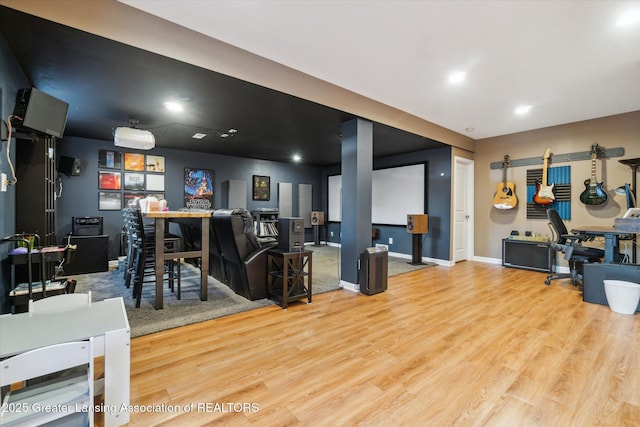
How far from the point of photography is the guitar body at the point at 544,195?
5.08 meters

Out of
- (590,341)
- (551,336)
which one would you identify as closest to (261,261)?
(551,336)

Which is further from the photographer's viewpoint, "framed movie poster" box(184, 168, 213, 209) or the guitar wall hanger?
"framed movie poster" box(184, 168, 213, 209)

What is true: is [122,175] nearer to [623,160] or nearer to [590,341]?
[590,341]

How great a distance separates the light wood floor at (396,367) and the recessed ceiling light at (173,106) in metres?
2.76

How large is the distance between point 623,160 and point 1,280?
777 centimetres

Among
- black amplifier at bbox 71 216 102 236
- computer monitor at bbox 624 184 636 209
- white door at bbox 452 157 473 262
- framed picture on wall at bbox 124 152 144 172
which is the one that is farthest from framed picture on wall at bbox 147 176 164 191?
computer monitor at bbox 624 184 636 209

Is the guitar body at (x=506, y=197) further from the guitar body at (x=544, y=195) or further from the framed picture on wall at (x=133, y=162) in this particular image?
the framed picture on wall at (x=133, y=162)

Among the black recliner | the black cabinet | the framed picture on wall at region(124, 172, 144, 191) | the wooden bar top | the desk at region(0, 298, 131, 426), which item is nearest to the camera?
the desk at region(0, 298, 131, 426)

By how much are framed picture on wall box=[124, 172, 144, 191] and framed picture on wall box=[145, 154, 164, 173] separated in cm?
23

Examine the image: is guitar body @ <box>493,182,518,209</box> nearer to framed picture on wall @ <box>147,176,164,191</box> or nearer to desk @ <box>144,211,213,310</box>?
A: desk @ <box>144,211,213,310</box>

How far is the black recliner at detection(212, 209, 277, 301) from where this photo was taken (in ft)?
10.6

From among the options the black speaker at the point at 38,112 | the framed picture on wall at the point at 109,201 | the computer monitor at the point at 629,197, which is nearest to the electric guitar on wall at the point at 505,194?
the computer monitor at the point at 629,197

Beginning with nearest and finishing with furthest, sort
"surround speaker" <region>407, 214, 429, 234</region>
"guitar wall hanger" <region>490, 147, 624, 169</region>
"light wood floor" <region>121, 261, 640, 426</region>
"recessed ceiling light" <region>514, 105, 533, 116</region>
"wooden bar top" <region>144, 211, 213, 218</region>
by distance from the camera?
"light wood floor" <region>121, 261, 640, 426</region> < "wooden bar top" <region>144, 211, 213, 218</region> < "recessed ceiling light" <region>514, 105, 533, 116</region> < "guitar wall hanger" <region>490, 147, 624, 169</region> < "surround speaker" <region>407, 214, 429, 234</region>

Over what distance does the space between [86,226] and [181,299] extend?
321 centimetres
